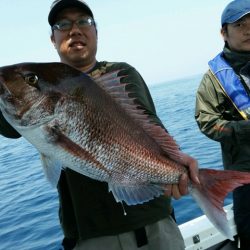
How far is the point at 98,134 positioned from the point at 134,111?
0.31 m

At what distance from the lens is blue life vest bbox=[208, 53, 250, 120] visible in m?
4.23

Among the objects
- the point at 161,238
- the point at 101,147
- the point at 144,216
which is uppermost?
the point at 101,147

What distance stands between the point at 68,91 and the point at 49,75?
0.46ft

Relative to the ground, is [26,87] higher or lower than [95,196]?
higher

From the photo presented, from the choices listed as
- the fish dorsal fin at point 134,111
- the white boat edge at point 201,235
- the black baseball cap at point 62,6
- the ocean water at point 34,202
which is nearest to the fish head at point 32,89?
the fish dorsal fin at point 134,111

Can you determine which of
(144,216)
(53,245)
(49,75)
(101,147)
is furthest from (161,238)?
(53,245)

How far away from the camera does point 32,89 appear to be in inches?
78.5

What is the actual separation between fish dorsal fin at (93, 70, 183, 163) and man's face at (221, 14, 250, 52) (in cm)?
246

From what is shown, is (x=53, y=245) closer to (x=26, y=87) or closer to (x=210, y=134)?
(x=210, y=134)

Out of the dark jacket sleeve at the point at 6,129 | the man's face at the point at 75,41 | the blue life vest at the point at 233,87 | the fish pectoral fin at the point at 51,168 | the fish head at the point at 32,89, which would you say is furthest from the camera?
the blue life vest at the point at 233,87

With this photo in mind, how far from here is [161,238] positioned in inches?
110

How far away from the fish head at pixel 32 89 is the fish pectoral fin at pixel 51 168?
0.84ft

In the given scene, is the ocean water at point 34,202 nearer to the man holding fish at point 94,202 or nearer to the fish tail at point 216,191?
the man holding fish at point 94,202

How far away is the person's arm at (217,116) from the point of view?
159 inches
